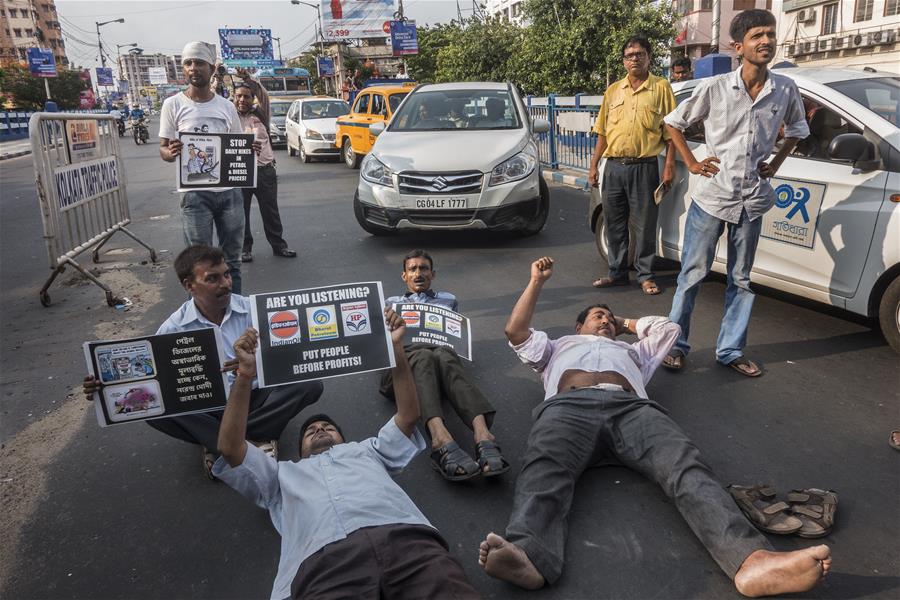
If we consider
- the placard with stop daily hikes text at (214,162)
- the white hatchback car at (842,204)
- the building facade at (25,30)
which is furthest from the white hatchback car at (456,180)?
the building facade at (25,30)

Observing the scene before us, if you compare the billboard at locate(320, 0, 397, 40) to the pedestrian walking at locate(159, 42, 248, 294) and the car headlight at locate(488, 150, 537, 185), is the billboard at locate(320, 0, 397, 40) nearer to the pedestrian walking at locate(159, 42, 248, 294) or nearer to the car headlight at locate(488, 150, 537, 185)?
the car headlight at locate(488, 150, 537, 185)

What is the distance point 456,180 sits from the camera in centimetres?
739

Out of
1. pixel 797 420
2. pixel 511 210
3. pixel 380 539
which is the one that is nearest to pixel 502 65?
pixel 511 210

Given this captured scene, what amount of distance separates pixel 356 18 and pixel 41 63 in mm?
22913

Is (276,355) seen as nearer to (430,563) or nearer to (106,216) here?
(430,563)

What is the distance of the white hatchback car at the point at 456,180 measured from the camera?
7.42 meters

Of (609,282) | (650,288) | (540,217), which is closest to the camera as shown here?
(650,288)

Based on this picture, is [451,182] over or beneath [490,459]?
over

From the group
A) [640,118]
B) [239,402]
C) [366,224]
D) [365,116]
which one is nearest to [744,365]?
[640,118]

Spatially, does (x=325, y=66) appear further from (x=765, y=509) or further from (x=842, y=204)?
(x=765, y=509)

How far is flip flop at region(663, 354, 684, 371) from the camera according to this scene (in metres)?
4.38

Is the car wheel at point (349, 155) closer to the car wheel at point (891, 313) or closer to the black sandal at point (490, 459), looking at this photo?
the car wheel at point (891, 313)

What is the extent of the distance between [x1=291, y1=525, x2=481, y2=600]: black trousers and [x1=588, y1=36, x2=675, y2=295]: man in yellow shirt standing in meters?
4.16

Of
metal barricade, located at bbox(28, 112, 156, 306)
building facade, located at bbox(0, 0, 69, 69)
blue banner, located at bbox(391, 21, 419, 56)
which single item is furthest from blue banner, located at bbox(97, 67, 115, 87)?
metal barricade, located at bbox(28, 112, 156, 306)
